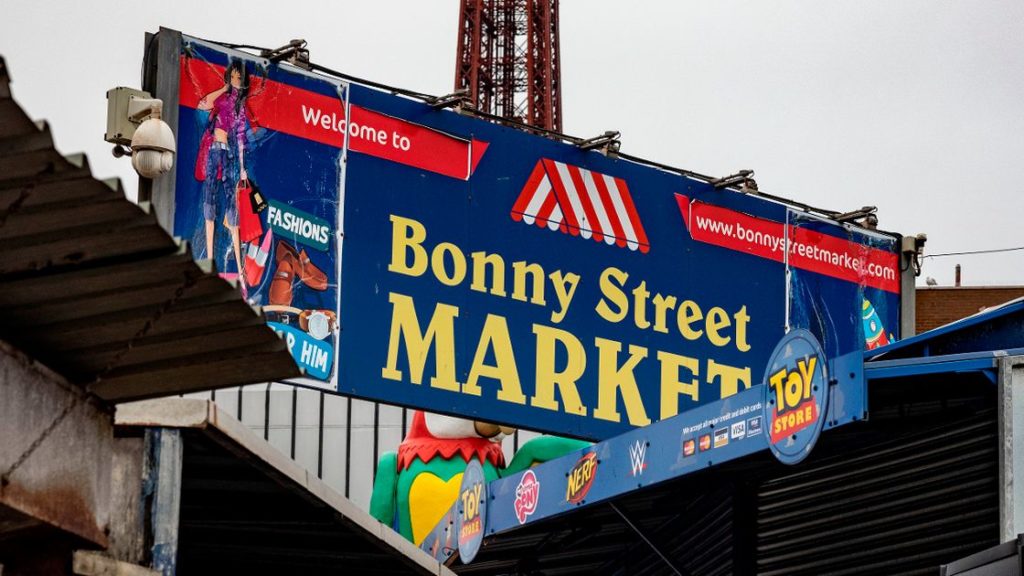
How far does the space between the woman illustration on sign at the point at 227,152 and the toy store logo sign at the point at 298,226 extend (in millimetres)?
444

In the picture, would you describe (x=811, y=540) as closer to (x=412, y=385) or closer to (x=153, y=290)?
(x=412, y=385)

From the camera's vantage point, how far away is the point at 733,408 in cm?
1730

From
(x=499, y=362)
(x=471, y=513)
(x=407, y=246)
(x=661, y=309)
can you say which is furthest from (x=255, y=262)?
(x=661, y=309)

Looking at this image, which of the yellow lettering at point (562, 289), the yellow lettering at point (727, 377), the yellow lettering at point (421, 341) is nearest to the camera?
the yellow lettering at point (421, 341)

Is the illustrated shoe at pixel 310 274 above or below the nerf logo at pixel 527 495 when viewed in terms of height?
above

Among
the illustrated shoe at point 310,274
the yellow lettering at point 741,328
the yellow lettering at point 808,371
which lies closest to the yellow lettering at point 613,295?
the yellow lettering at point 741,328

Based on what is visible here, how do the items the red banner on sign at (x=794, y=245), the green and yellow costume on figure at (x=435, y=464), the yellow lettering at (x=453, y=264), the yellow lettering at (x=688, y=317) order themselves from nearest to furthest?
the yellow lettering at (x=453, y=264) < the yellow lettering at (x=688, y=317) < the red banner on sign at (x=794, y=245) < the green and yellow costume on figure at (x=435, y=464)

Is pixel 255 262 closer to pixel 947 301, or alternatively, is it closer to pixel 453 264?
pixel 453 264

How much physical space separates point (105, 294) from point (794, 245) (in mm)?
17417

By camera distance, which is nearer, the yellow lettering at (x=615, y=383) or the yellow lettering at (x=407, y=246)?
the yellow lettering at (x=407, y=246)

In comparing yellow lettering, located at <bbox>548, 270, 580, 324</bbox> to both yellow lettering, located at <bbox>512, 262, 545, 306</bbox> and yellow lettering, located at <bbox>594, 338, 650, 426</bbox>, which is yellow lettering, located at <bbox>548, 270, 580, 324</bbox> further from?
yellow lettering, located at <bbox>594, 338, 650, 426</bbox>

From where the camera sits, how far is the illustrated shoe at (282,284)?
68.2 ft

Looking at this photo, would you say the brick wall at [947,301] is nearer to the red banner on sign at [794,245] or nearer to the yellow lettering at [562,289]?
the red banner on sign at [794,245]

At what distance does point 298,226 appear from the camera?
21172 millimetres
